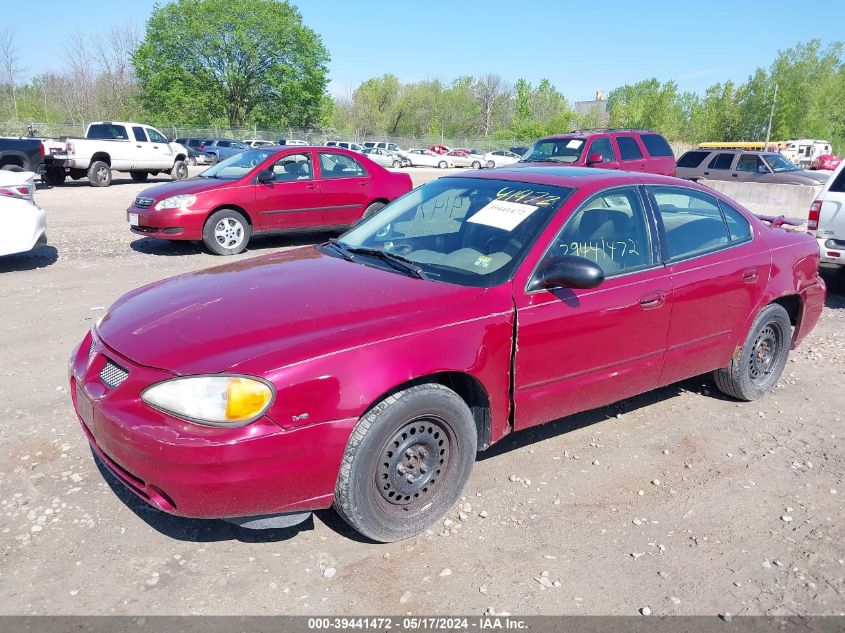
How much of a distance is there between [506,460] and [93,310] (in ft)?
15.7

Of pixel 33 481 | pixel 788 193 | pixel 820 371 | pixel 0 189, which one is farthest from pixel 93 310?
pixel 788 193

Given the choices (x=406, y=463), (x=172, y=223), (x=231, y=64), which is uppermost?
(x=231, y=64)

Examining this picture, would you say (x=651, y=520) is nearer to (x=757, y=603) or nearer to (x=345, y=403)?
(x=757, y=603)

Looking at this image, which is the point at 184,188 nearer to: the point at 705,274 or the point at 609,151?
the point at 705,274

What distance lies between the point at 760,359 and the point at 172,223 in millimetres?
7579

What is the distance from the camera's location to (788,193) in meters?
16.5

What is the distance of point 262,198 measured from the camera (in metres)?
9.88

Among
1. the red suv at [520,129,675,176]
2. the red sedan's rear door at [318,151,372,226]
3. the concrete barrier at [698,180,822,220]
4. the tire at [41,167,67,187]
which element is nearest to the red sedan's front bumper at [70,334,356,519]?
the red sedan's rear door at [318,151,372,226]

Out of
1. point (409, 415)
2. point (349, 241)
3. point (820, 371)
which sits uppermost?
point (349, 241)

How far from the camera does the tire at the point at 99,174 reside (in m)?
20.5

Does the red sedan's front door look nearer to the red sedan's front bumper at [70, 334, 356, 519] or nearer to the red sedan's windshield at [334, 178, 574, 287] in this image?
the red sedan's windshield at [334, 178, 574, 287]

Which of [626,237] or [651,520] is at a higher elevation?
[626,237]

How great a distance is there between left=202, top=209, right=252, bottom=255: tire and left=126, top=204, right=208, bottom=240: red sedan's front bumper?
12 cm

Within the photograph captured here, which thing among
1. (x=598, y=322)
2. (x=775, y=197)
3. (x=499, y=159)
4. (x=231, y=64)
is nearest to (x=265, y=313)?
(x=598, y=322)
